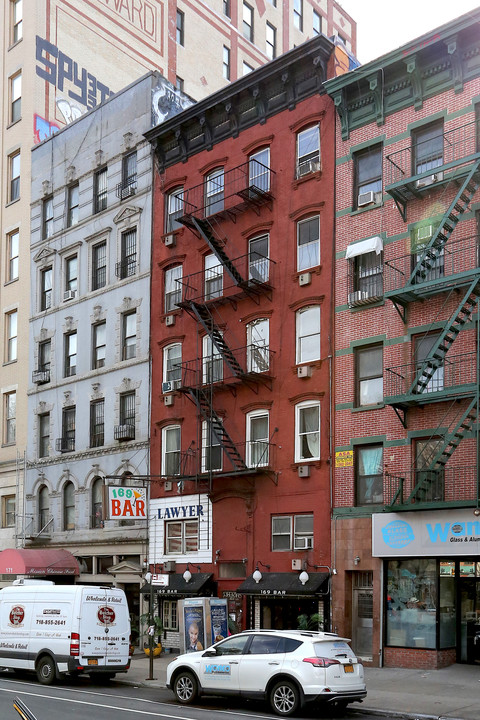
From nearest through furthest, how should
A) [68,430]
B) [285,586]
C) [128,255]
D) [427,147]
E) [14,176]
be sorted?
[427,147], [285,586], [128,255], [68,430], [14,176]

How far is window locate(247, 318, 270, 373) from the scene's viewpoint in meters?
30.5

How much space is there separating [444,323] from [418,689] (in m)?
9.82

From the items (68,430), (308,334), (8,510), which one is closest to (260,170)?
(308,334)

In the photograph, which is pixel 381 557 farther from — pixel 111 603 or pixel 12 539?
pixel 12 539

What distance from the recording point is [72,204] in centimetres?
4112

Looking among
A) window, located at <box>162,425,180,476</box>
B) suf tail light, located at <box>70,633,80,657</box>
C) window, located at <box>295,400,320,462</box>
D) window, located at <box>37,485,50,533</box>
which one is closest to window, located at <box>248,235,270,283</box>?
window, located at <box>295,400,320,462</box>

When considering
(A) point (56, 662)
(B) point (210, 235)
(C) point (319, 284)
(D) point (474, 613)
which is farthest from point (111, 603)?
(B) point (210, 235)

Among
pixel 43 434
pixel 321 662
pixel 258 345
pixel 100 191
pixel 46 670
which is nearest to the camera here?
pixel 321 662

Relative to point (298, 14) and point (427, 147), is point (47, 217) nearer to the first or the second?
point (427, 147)

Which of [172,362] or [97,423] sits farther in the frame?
[97,423]

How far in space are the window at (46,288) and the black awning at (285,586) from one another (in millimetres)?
18610

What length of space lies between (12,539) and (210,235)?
689 inches

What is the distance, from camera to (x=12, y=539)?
40688mm

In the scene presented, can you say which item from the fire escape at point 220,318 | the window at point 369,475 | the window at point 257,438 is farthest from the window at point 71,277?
the window at point 369,475
